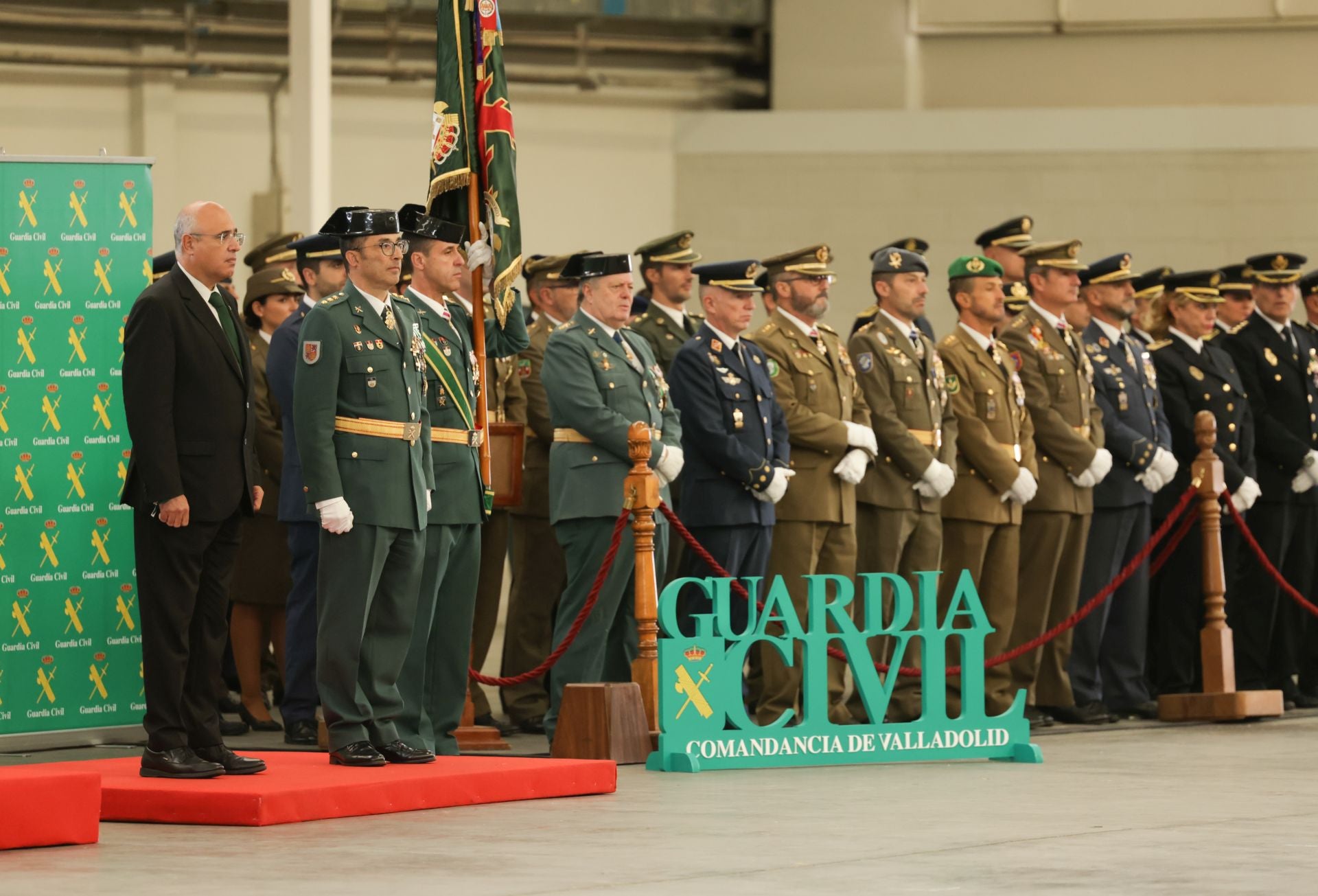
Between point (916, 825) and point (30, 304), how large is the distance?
10.8 feet

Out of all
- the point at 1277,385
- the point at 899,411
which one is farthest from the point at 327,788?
the point at 1277,385

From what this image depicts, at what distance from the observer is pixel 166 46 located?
11.5 metres

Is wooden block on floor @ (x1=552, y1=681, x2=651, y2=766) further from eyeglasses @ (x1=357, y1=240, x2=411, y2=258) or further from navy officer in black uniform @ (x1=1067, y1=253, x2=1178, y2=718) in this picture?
navy officer in black uniform @ (x1=1067, y1=253, x2=1178, y2=718)

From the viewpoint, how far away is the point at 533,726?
812cm

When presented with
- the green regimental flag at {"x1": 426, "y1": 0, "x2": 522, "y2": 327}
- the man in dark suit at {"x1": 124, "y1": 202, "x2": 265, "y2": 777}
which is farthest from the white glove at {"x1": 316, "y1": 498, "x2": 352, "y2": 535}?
the green regimental flag at {"x1": 426, "y1": 0, "x2": 522, "y2": 327}

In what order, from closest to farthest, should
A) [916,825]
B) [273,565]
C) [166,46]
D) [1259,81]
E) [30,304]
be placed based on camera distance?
[916,825] < [30,304] < [273,565] < [166,46] < [1259,81]

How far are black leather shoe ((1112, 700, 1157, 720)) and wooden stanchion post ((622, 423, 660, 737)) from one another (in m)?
2.47

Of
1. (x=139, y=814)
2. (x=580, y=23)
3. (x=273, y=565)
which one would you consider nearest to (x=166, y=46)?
(x=580, y=23)

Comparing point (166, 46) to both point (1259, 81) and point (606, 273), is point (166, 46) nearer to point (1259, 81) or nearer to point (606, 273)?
point (606, 273)

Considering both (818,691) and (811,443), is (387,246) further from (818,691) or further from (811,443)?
(811,443)

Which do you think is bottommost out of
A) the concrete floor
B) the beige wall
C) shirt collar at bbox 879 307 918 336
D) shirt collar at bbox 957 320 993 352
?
the concrete floor

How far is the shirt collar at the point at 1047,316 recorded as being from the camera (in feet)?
28.6

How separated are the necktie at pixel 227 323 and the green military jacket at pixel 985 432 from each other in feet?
10.6

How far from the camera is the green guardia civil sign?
21.8 feet
